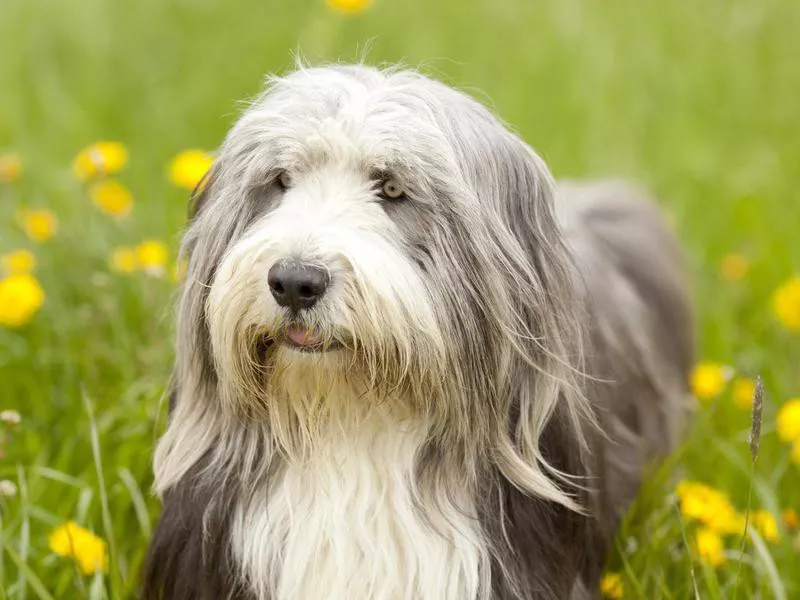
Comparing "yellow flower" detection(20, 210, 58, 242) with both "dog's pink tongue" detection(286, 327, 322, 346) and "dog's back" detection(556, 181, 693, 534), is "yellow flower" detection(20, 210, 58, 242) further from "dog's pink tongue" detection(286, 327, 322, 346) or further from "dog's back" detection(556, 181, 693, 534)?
"dog's pink tongue" detection(286, 327, 322, 346)

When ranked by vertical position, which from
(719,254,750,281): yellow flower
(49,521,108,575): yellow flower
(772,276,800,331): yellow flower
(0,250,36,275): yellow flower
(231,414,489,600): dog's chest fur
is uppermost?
(719,254,750,281): yellow flower

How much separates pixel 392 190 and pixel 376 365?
38 centimetres

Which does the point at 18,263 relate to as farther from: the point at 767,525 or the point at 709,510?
the point at 767,525

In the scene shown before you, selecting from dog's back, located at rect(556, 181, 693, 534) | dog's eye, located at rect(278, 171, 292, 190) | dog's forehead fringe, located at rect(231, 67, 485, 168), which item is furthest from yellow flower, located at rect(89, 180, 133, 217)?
dog's eye, located at rect(278, 171, 292, 190)

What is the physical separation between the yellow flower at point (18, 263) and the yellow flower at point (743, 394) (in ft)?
7.86

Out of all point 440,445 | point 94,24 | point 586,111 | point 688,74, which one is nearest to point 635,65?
point 688,74

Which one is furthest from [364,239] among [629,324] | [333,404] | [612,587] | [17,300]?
[17,300]

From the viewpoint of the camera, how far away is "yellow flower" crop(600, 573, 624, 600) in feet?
10.6

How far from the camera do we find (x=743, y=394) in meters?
4.13

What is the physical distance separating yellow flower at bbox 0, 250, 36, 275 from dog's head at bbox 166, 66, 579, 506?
1.47 m

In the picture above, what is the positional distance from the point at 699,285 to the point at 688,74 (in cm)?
227

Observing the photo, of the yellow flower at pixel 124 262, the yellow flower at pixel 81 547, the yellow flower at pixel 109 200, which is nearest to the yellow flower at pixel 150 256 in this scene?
the yellow flower at pixel 124 262

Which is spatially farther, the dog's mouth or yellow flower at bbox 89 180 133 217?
yellow flower at bbox 89 180 133 217

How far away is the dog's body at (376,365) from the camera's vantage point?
97.5 inches
